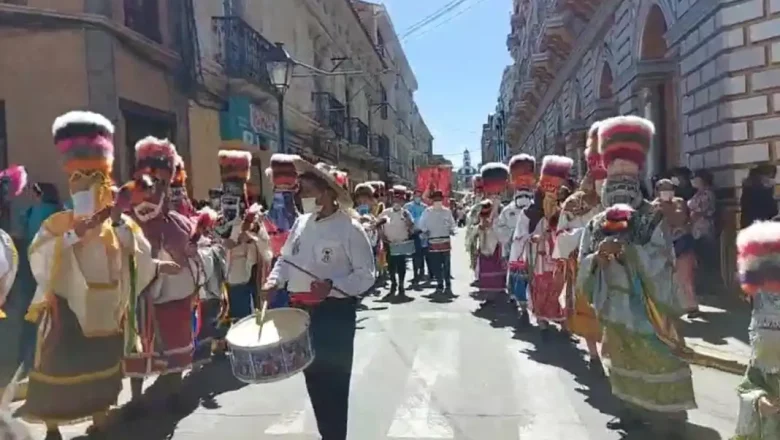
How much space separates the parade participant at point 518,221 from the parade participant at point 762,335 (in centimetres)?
479

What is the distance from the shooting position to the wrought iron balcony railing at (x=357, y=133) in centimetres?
3866

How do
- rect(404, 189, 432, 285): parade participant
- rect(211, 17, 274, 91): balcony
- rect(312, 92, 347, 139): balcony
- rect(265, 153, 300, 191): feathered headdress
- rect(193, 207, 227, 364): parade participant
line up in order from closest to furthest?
rect(193, 207, 227, 364): parade participant → rect(265, 153, 300, 191): feathered headdress → rect(404, 189, 432, 285): parade participant → rect(211, 17, 274, 91): balcony → rect(312, 92, 347, 139): balcony

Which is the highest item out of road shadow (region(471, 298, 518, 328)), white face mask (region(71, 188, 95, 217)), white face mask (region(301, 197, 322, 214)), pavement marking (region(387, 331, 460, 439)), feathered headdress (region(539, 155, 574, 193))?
feathered headdress (region(539, 155, 574, 193))

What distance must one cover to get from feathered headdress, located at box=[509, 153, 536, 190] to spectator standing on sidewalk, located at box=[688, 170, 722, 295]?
101 inches

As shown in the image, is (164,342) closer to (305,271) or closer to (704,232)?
(305,271)

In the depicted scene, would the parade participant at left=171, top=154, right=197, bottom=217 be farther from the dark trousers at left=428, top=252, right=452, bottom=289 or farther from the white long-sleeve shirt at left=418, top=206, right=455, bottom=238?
the dark trousers at left=428, top=252, right=452, bottom=289

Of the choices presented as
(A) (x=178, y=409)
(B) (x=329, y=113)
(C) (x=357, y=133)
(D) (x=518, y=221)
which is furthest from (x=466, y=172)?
(A) (x=178, y=409)

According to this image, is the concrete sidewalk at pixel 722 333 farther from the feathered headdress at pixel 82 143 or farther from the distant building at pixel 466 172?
the distant building at pixel 466 172

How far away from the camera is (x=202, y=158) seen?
18.3 meters

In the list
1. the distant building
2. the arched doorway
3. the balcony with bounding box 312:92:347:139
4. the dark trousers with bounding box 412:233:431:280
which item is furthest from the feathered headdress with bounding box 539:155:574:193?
the distant building

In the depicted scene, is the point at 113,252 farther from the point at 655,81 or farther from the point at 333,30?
the point at 333,30

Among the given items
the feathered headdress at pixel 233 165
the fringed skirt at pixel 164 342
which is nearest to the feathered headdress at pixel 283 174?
the feathered headdress at pixel 233 165

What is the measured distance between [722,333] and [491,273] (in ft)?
11.5

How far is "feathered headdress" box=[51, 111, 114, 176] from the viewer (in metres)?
5.02
